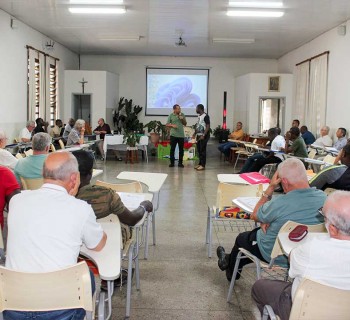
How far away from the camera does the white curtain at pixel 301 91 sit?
12.8m

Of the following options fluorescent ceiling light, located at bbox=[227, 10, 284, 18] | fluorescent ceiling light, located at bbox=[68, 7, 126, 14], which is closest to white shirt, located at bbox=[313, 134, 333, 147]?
fluorescent ceiling light, located at bbox=[227, 10, 284, 18]

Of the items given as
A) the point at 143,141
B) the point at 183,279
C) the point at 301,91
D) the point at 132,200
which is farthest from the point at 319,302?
the point at 301,91

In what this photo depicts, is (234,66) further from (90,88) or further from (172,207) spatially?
(172,207)

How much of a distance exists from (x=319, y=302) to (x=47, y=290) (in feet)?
3.50

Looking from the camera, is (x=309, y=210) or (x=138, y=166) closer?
(x=309, y=210)

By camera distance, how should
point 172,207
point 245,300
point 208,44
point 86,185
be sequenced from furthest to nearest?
1. point 208,44
2. point 172,207
3. point 245,300
4. point 86,185

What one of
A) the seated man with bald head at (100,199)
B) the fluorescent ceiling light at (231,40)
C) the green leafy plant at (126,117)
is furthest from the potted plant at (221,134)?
the seated man with bald head at (100,199)

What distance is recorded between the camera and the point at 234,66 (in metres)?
16.6

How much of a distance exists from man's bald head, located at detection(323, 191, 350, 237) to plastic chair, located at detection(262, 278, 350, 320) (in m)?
0.28

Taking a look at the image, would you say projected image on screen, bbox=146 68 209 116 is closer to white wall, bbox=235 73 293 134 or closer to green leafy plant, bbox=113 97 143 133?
green leafy plant, bbox=113 97 143 133

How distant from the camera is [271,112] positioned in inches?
593

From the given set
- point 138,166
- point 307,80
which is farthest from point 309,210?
point 307,80

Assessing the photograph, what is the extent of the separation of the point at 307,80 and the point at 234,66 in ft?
14.3

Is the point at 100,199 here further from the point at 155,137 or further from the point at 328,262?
the point at 155,137
